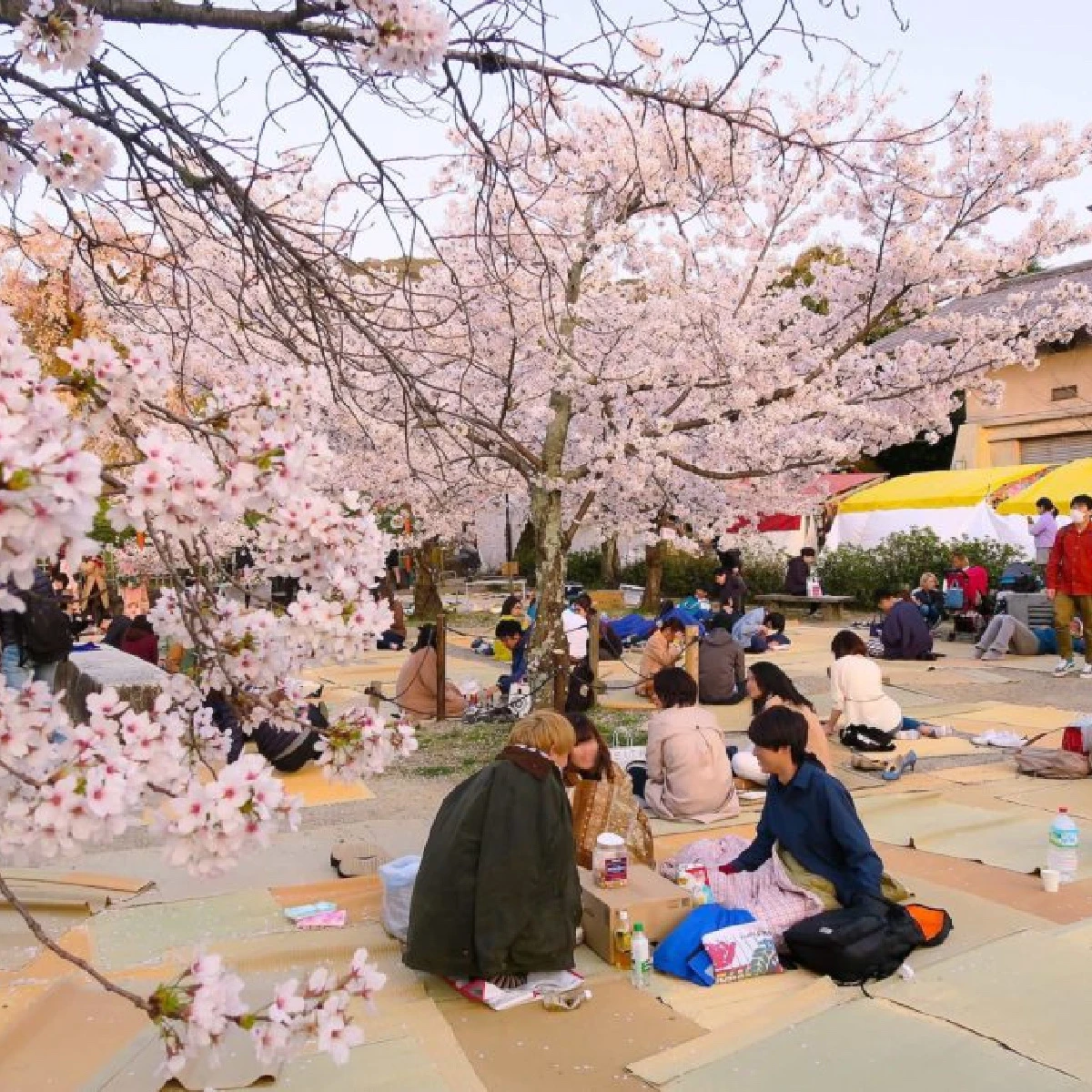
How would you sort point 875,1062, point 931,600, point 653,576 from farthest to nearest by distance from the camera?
point 653,576 < point 931,600 < point 875,1062

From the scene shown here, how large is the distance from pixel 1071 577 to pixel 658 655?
4.92 metres

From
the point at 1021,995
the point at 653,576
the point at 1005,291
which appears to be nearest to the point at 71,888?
the point at 1021,995

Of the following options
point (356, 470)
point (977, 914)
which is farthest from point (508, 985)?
point (356, 470)

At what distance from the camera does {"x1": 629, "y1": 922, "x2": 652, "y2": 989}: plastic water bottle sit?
13.9 feet

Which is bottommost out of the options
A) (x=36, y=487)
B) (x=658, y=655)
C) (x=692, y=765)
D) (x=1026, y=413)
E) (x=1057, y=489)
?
(x=692, y=765)

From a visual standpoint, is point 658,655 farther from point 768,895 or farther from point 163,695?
point 163,695

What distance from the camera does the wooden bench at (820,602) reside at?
1925 cm

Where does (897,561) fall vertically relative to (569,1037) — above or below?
above

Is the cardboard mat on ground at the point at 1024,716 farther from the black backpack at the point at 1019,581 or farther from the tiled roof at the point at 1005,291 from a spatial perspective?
the tiled roof at the point at 1005,291

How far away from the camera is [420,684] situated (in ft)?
34.1

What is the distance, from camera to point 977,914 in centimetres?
489

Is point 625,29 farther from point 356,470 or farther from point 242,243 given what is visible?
point 356,470

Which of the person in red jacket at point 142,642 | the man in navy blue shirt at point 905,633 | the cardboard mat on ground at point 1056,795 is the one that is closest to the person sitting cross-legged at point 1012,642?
the man in navy blue shirt at point 905,633

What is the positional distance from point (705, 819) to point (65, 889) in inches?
139
